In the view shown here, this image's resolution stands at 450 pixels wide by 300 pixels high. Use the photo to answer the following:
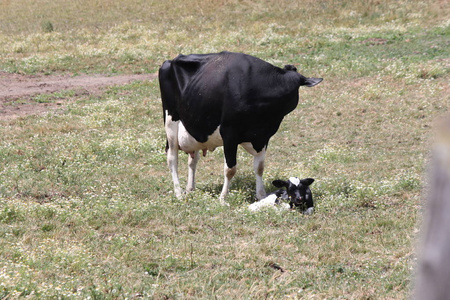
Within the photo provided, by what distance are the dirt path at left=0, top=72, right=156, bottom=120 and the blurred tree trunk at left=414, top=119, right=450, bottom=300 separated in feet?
58.4

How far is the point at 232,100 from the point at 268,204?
180cm

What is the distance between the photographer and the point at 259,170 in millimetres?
10172

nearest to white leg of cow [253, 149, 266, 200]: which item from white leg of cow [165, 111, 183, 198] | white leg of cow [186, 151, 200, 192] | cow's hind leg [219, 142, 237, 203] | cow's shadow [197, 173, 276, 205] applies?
cow's shadow [197, 173, 276, 205]

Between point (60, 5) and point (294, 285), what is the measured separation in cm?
3993

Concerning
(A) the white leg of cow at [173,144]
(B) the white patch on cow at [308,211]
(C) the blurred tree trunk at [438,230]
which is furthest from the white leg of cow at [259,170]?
(C) the blurred tree trunk at [438,230]

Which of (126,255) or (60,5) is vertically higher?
(126,255)

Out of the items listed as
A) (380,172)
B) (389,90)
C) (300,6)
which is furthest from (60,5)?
(380,172)

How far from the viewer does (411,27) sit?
29844 millimetres

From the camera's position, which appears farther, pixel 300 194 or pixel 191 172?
pixel 191 172

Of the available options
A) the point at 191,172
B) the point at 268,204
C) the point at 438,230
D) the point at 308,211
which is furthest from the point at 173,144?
the point at 438,230

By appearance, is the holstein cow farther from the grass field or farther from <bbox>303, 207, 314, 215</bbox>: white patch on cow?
<bbox>303, 207, 314, 215</bbox>: white patch on cow

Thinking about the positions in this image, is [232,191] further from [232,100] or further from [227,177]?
[232,100]

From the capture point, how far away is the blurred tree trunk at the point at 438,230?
1493mm

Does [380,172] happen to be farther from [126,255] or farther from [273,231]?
[126,255]
